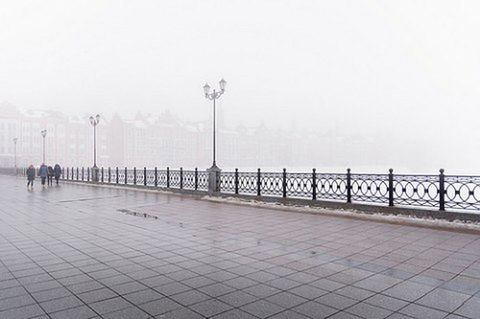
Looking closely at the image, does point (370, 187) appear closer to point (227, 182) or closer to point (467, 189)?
point (467, 189)

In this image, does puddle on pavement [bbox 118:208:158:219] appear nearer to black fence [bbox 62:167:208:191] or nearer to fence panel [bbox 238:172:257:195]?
fence panel [bbox 238:172:257:195]

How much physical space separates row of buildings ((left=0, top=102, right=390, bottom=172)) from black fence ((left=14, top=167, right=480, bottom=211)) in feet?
282

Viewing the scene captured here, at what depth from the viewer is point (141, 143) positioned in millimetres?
107312

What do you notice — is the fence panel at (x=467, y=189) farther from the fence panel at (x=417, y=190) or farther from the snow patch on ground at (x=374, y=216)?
the snow patch on ground at (x=374, y=216)

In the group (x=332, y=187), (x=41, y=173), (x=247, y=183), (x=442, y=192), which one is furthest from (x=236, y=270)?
(x=41, y=173)

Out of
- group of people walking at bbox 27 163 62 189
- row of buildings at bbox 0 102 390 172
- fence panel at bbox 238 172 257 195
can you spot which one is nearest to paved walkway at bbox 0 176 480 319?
fence panel at bbox 238 172 257 195

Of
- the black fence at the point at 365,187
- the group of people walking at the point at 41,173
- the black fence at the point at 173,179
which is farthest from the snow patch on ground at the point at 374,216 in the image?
the group of people walking at the point at 41,173

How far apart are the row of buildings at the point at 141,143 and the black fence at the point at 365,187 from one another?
85844 mm

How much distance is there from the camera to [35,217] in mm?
10961

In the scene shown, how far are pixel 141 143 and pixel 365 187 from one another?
101m

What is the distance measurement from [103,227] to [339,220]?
621 centimetres

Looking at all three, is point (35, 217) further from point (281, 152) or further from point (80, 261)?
point (281, 152)

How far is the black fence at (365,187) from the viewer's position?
9.96 meters

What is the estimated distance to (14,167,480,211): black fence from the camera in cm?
996
